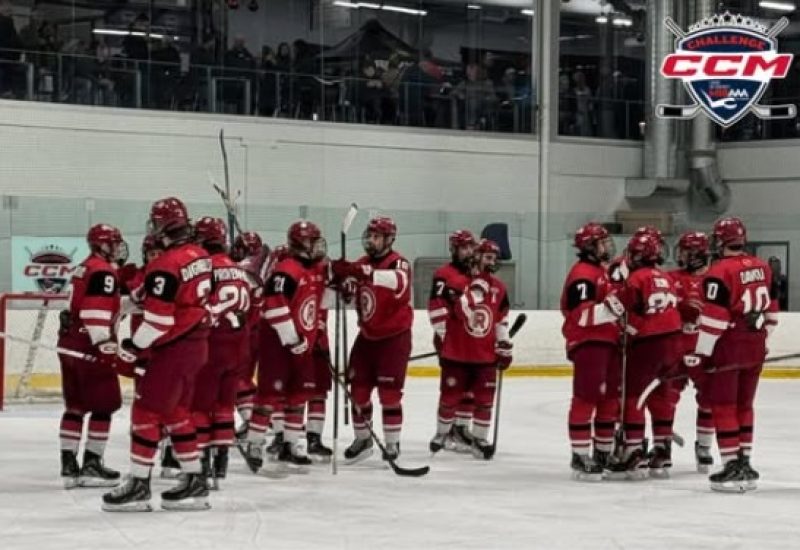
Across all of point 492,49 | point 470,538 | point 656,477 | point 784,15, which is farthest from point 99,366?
point 784,15

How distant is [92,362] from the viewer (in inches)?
334

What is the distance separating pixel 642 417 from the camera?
910 centimetres

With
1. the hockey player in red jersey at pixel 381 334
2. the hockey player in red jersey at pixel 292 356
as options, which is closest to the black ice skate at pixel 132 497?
the hockey player in red jersey at pixel 292 356

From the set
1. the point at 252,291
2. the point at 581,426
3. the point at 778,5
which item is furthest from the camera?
the point at 778,5

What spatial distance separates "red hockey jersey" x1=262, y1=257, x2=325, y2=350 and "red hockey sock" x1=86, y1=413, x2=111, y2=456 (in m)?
1.00

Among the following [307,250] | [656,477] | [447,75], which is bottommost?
[656,477]

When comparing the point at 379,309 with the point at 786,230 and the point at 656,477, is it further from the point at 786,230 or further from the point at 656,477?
the point at 786,230

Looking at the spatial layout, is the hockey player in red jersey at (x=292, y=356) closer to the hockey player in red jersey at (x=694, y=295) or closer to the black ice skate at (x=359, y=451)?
the black ice skate at (x=359, y=451)

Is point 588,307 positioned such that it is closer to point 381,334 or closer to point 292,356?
point 381,334

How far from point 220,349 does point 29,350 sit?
243 inches

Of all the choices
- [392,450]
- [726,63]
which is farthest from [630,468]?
A: [726,63]

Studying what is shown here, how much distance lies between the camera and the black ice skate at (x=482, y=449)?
1009 cm

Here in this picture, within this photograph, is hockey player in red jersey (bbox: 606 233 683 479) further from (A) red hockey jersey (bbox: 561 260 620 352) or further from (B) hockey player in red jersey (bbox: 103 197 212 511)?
(B) hockey player in red jersey (bbox: 103 197 212 511)

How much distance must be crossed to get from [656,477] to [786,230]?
10809 mm
